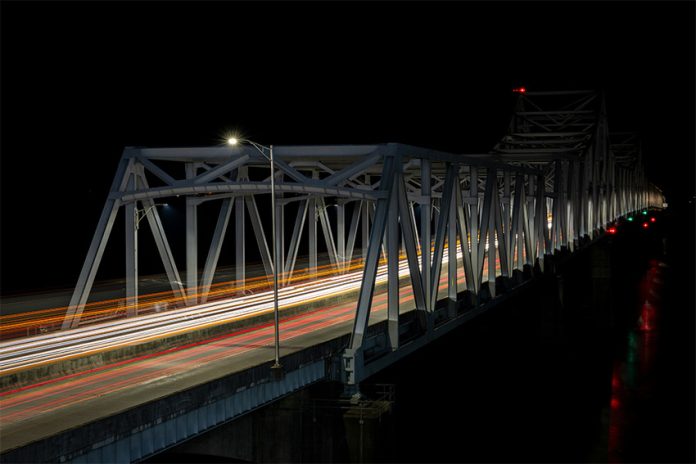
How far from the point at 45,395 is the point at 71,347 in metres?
4.36

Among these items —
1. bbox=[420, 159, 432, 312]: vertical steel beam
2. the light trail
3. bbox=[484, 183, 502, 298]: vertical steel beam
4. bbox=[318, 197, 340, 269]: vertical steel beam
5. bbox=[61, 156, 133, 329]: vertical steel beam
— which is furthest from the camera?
bbox=[318, 197, 340, 269]: vertical steel beam

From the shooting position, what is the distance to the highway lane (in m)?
16.5

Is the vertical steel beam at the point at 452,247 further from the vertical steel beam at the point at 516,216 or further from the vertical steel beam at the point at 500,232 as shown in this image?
the vertical steel beam at the point at 516,216

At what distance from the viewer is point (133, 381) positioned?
2042 centimetres

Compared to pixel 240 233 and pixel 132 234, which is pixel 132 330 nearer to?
pixel 132 234

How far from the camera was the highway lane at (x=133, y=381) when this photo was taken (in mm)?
16516

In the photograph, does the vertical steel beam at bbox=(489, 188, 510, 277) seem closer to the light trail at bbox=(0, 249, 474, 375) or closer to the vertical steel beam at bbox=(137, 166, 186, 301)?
the light trail at bbox=(0, 249, 474, 375)

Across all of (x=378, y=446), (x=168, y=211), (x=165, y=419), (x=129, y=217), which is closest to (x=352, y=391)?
(x=378, y=446)

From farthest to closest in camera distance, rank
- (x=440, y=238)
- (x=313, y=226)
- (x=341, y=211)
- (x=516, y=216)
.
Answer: (x=341, y=211), (x=313, y=226), (x=516, y=216), (x=440, y=238)

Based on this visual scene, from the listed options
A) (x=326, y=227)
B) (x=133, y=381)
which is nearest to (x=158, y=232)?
(x=133, y=381)

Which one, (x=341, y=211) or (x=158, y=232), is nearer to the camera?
(x=158, y=232)

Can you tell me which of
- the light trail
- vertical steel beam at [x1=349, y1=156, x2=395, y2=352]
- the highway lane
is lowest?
the highway lane

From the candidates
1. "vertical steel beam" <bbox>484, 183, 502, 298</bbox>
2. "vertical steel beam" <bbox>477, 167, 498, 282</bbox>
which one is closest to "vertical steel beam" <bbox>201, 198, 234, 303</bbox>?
"vertical steel beam" <bbox>477, 167, 498, 282</bbox>

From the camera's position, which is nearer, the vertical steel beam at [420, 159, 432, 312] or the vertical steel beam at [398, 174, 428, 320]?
the vertical steel beam at [398, 174, 428, 320]
